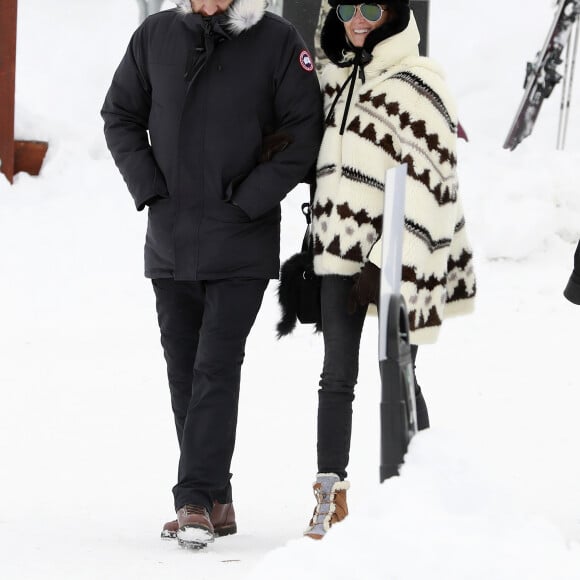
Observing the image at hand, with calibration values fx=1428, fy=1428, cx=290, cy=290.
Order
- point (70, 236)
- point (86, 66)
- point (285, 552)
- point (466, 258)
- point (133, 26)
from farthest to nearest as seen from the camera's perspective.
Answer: point (133, 26) → point (86, 66) → point (70, 236) → point (466, 258) → point (285, 552)

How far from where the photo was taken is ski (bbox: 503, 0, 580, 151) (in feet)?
43.0

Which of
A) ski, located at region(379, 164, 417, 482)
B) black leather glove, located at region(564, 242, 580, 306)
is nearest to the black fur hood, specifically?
black leather glove, located at region(564, 242, 580, 306)

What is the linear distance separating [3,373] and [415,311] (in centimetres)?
356

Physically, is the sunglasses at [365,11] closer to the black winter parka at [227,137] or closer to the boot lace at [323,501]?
the black winter parka at [227,137]

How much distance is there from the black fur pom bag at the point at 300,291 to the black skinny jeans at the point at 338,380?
18 centimetres

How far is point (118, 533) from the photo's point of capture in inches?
185

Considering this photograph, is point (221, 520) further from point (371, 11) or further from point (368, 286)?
point (371, 11)

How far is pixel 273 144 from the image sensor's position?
181 inches

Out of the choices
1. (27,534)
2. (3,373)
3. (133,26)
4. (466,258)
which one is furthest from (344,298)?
(133,26)

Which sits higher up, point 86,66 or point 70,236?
point 86,66

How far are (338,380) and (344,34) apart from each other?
115 cm

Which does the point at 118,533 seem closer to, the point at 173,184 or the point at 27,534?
the point at 27,534

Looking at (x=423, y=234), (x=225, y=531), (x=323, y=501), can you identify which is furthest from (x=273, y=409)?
(x=423, y=234)

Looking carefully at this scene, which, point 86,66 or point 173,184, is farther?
point 86,66
